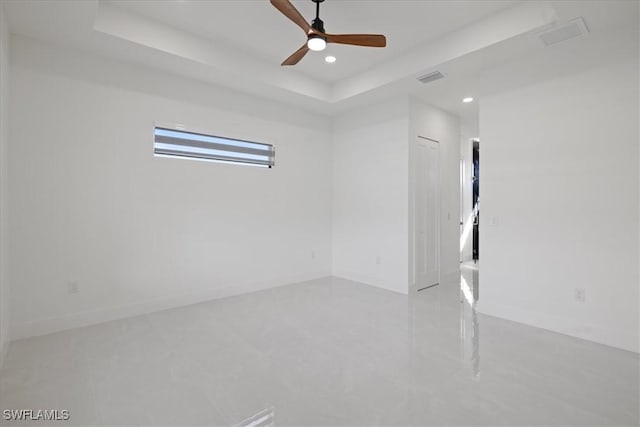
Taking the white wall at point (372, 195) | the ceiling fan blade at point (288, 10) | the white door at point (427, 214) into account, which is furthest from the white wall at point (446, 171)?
the ceiling fan blade at point (288, 10)

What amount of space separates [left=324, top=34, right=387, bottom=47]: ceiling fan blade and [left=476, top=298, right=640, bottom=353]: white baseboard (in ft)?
10.2

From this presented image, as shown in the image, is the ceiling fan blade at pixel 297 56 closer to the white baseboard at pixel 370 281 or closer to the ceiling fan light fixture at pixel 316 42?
the ceiling fan light fixture at pixel 316 42

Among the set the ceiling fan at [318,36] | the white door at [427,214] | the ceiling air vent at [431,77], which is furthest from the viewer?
the white door at [427,214]

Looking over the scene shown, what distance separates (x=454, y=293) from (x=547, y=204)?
1.95 meters

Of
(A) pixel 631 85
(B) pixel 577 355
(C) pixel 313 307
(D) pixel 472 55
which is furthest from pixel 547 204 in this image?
(C) pixel 313 307

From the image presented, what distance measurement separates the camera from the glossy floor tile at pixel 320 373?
6.32ft

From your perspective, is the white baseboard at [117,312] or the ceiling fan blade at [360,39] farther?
the white baseboard at [117,312]

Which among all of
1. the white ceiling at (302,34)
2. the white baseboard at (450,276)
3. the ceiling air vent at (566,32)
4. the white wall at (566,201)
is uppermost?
the white ceiling at (302,34)

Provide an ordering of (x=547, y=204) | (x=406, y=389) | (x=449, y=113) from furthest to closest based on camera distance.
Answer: (x=449, y=113) < (x=547, y=204) < (x=406, y=389)

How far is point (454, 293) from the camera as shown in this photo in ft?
15.4

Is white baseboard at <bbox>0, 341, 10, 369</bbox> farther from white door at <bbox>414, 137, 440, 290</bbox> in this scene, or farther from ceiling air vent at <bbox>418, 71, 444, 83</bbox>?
ceiling air vent at <bbox>418, 71, 444, 83</bbox>

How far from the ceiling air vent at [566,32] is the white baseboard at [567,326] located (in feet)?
9.02

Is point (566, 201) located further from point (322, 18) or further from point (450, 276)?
point (322, 18)

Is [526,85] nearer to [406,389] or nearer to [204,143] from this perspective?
[406,389]
